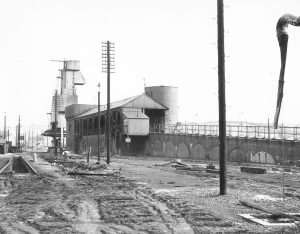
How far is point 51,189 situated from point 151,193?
4.05 m

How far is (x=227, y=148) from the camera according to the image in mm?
41688

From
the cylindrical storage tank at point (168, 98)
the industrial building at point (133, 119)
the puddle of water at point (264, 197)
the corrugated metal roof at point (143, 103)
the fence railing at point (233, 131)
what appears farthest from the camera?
the cylindrical storage tank at point (168, 98)

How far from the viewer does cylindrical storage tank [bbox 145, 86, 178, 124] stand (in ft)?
210

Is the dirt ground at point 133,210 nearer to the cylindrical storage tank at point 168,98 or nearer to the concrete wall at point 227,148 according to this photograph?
the concrete wall at point 227,148

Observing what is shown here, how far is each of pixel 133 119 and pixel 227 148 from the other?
17.6m

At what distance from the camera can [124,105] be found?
57.8 metres

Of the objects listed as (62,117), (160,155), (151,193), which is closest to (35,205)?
(151,193)

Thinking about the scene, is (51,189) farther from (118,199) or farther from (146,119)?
(146,119)

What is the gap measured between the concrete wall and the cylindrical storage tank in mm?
8892

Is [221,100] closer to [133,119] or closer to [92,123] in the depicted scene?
[133,119]

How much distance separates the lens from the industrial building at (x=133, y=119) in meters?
56.3

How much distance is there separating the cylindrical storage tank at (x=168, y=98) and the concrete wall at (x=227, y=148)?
889 cm

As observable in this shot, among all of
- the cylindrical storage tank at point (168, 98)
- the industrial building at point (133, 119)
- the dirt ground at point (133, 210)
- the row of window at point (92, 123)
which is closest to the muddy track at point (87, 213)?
the dirt ground at point (133, 210)

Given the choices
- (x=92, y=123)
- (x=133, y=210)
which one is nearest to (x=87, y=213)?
(x=133, y=210)
